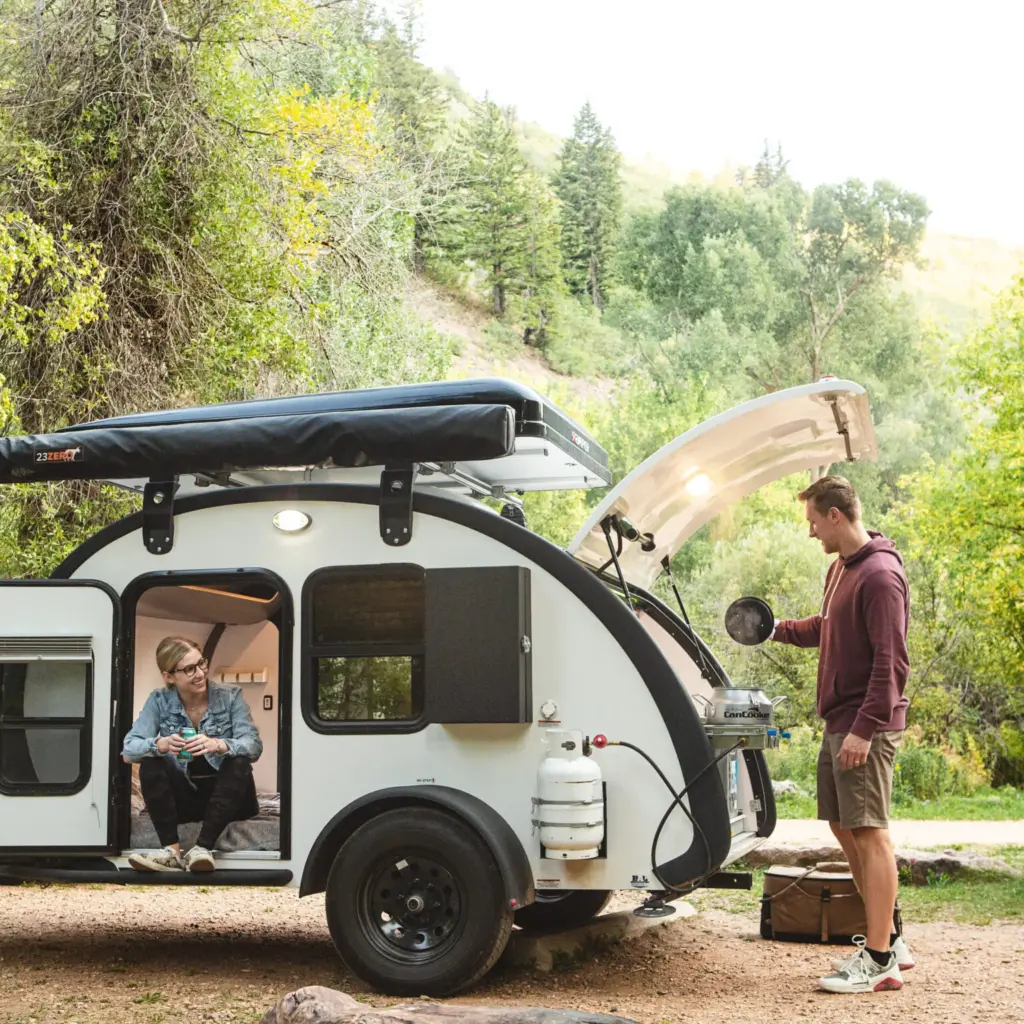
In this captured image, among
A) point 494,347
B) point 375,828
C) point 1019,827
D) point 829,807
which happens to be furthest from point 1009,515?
point 494,347

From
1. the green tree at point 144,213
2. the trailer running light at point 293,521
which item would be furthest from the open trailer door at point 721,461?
the green tree at point 144,213

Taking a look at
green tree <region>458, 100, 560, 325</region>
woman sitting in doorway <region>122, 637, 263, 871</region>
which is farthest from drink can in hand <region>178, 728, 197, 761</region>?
green tree <region>458, 100, 560, 325</region>

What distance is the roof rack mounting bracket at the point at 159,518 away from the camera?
648cm

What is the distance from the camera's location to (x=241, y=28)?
1252 centimetres

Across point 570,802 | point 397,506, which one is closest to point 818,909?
point 570,802

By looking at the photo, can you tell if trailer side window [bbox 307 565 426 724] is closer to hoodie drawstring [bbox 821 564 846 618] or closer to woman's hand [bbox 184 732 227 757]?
woman's hand [bbox 184 732 227 757]

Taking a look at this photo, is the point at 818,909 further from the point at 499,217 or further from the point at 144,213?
the point at 499,217

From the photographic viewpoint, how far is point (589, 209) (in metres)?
67.7

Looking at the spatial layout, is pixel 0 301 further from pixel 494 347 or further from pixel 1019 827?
pixel 494 347

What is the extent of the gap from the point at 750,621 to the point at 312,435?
7.52 ft

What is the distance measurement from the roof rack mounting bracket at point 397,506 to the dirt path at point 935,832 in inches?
225

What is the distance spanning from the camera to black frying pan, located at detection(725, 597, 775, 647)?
22.1 feet

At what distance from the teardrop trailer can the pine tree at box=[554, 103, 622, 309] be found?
191ft

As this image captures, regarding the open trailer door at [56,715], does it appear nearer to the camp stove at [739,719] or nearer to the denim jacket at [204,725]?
the denim jacket at [204,725]
